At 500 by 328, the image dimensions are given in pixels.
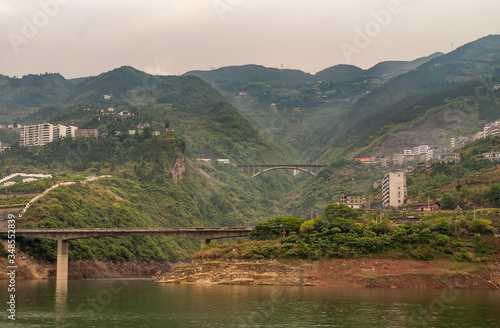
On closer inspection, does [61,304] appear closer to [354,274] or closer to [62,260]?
[354,274]

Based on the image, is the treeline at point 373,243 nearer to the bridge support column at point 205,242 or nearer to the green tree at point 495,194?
the bridge support column at point 205,242

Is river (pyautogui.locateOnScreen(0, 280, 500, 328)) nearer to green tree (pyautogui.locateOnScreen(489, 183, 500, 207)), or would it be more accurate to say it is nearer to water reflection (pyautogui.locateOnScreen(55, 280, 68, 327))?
water reflection (pyautogui.locateOnScreen(55, 280, 68, 327))

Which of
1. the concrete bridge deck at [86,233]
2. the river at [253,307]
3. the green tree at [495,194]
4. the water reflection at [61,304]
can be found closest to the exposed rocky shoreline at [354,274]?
the river at [253,307]

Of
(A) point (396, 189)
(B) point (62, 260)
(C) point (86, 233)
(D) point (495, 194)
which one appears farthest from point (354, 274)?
(A) point (396, 189)

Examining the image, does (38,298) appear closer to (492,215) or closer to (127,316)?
(127,316)

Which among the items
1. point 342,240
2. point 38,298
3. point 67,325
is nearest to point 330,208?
point 342,240

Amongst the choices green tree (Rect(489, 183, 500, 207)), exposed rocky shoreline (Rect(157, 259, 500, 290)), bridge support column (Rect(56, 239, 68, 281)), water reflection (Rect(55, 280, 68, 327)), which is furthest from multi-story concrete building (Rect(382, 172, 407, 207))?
water reflection (Rect(55, 280, 68, 327))
